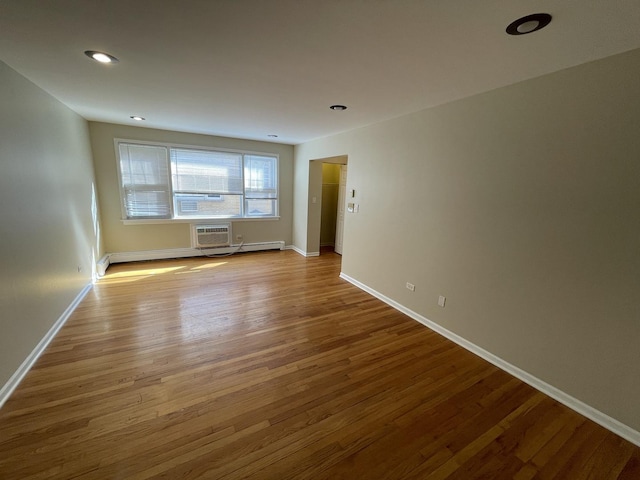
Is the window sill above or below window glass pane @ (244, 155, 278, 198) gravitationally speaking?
below

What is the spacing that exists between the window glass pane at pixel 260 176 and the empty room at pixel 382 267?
1.87m

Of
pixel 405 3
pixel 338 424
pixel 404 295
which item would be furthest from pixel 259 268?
pixel 405 3

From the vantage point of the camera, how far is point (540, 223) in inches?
76.8

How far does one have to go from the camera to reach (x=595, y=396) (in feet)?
5.84

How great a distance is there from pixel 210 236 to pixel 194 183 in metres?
1.04

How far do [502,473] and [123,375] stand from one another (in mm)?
2613

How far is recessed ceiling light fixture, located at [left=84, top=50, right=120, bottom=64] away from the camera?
178 centimetres

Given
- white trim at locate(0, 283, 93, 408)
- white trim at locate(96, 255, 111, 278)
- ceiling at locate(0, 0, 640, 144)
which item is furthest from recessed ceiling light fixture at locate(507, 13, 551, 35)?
white trim at locate(96, 255, 111, 278)

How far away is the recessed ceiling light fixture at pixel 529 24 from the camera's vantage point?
48.7 inches

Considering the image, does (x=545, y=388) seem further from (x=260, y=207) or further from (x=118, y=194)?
(x=118, y=194)

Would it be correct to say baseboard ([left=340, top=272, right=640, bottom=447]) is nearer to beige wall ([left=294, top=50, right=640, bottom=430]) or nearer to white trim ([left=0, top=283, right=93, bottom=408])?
beige wall ([left=294, top=50, right=640, bottom=430])

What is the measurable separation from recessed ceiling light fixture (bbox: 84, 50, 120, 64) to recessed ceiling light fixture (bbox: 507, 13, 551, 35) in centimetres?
253

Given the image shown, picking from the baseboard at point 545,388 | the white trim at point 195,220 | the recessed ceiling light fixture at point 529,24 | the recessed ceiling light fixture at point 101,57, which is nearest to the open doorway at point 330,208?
the white trim at point 195,220

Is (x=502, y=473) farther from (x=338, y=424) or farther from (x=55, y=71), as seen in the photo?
(x=55, y=71)
